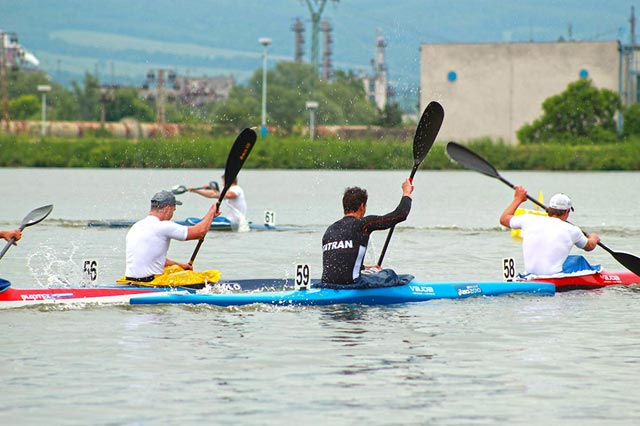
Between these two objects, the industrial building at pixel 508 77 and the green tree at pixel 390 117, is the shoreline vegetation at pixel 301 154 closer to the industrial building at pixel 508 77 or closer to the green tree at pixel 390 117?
the industrial building at pixel 508 77

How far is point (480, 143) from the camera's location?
75.1m

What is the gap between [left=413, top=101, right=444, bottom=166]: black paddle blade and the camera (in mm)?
18172

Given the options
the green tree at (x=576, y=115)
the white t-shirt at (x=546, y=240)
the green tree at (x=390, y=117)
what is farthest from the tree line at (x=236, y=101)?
the white t-shirt at (x=546, y=240)

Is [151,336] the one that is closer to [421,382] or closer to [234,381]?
[234,381]

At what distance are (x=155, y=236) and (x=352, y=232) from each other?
7.78 ft

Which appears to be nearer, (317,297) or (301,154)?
(317,297)

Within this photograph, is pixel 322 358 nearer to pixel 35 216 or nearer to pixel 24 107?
pixel 35 216

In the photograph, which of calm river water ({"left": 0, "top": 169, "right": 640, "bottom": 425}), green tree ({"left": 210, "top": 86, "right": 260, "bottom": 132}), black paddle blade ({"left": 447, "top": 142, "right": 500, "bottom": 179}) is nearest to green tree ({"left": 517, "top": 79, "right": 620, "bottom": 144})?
green tree ({"left": 210, "top": 86, "right": 260, "bottom": 132})

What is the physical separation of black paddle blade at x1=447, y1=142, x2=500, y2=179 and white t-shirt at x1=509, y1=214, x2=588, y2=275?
7.07 feet

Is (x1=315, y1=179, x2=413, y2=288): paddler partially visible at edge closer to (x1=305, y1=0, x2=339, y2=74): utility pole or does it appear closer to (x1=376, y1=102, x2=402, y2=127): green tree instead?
(x1=376, y1=102, x2=402, y2=127): green tree

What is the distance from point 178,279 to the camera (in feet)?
50.8

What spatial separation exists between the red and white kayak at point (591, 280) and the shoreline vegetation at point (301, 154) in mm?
53318

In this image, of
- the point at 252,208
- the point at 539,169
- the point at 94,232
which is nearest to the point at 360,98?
the point at 539,169

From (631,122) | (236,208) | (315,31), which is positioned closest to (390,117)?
(631,122)
